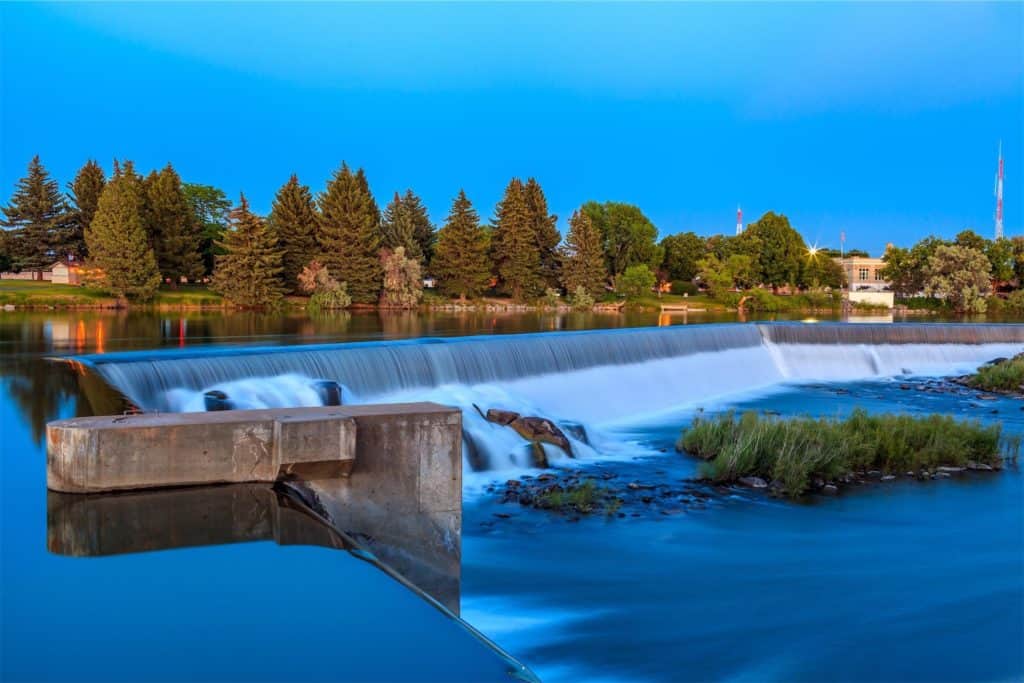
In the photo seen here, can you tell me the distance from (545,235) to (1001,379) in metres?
43.7

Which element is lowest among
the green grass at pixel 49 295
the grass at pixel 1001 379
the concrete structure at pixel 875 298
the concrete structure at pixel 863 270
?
the grass at pixel 1001 379

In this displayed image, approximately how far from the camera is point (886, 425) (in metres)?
13.3

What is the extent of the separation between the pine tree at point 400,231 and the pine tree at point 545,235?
8.69 m

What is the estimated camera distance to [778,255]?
82.2 metres

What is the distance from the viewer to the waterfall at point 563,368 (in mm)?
13797

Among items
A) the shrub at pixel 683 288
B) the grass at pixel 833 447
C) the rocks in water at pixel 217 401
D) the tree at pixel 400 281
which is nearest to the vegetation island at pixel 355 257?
the tree at pixel 400 281

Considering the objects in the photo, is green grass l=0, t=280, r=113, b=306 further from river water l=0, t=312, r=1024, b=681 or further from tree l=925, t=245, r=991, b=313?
tree l=925, t=245, r=991, b=313

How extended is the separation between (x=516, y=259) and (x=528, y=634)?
178ft

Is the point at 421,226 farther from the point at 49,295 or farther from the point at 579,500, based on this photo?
A: the point at 579,500

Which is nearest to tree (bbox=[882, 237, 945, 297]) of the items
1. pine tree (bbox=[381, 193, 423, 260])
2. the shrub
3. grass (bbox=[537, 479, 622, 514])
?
the shrub

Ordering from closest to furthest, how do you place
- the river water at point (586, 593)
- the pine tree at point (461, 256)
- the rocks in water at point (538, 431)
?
the river water at point (586, 593)
the rocks in water at point (538, 431)
the pine tree at point (461, 256)

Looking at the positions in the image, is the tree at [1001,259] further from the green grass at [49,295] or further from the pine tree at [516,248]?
the green grass at [49,295]

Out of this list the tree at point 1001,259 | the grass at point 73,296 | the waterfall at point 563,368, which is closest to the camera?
the waterfall at point 563,368

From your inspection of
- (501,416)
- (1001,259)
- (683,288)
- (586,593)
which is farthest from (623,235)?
(586,593)
